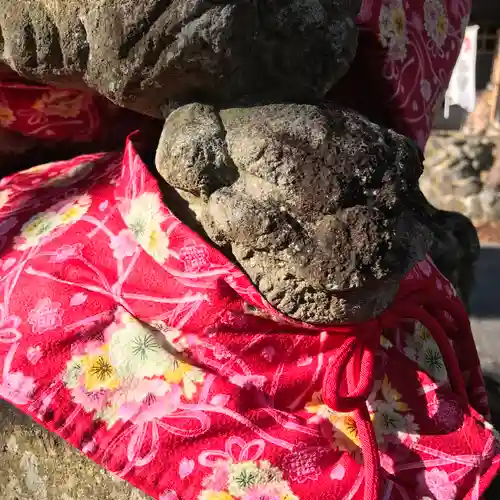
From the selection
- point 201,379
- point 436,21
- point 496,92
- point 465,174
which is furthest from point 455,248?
point 496,92

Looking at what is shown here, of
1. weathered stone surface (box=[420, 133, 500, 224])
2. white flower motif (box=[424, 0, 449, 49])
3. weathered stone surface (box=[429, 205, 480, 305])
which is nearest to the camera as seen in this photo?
white flower motif (box=[424, 0, 449, 49])

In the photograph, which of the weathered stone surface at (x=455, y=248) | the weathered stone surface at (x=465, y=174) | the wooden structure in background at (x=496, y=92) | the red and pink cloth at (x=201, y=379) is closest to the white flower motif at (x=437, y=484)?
the red and pink cloth at (x=201, y=379)

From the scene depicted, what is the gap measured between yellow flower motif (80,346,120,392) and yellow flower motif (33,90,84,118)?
243 mm

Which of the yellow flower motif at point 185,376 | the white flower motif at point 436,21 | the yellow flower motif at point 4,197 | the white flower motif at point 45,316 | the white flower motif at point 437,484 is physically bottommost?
the white flower motif at point 437,484

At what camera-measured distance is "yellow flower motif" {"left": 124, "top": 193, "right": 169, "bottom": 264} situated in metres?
0.43

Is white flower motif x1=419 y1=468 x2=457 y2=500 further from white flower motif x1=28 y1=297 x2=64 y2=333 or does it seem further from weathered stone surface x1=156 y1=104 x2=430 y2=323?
white flower motif x1=28 y1=297 x2=64 y2=333

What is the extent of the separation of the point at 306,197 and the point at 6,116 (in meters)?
0.34

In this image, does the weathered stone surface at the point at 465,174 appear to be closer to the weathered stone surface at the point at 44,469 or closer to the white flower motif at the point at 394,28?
the white flower motif at the point at 394,28

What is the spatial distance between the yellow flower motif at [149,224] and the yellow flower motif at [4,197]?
0.17 meters

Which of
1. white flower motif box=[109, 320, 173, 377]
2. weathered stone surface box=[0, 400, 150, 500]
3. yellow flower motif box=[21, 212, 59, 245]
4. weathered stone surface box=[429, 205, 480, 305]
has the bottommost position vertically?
weathered stone surface box=[429, 205, 480, 305]

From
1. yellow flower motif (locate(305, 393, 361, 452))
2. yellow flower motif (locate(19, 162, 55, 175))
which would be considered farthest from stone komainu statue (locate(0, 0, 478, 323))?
yellow flower motif (locate(19, 162, 55, 175))

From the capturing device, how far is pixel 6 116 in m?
0.58

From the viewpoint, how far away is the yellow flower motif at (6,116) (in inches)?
22.6

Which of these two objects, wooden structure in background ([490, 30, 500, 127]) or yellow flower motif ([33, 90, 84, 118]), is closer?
yellow flower motif ([33, 90, 84, 118])
